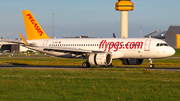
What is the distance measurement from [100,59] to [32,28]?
50.5ft

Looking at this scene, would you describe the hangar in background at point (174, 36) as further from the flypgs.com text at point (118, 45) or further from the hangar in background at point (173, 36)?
the flypgs.com text at point (118, 45)

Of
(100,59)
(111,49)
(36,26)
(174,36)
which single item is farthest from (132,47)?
(174,36)

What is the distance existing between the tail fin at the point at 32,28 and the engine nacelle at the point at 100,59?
41.2ft

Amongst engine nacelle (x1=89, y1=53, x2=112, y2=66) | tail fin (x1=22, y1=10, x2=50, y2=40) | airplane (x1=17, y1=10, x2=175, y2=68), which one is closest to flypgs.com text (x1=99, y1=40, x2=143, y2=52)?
airplane (x1=17, y1=10, x2=175, y2=68)

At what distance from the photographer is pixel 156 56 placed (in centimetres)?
3700

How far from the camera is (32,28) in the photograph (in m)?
46.7

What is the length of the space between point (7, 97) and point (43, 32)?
33036 mm

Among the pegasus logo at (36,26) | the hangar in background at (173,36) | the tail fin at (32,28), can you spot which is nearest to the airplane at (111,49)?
the tail fin at (32,28)

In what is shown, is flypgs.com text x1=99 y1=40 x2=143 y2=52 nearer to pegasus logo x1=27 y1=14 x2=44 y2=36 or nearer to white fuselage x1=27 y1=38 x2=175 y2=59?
white fuselage x1=27 y1=38 x2=175 y2=59

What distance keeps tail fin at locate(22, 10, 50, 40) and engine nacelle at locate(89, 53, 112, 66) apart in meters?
12.6

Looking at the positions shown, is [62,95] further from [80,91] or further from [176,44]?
[176,44]

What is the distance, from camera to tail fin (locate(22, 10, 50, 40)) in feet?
153

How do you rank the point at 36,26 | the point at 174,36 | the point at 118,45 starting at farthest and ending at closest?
the point at 174,36 < the point at 36,26 < the point at 118,45

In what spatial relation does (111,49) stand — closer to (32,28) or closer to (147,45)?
(147,45)
